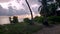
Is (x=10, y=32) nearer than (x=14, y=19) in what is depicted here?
Yes

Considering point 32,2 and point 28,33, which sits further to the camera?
point 32,2

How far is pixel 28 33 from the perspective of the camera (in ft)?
56.6

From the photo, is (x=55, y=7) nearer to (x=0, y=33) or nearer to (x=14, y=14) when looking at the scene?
(x=14, y=14)

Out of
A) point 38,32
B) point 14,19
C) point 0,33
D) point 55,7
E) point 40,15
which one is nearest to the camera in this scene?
point 0,33

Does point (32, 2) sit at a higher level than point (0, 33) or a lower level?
higher

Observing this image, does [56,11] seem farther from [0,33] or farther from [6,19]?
[0,33]

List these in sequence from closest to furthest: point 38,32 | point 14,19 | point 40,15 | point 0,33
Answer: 1. point 0,33
2. point 38,32
3. point 14,19
4. point 40,15

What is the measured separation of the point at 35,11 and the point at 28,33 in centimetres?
1282

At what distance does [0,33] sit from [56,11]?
14.8 metres

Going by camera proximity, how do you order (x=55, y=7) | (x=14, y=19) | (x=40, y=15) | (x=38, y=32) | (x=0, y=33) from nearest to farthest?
1. (x=0, y=33)
2. (x=38, y=32)
3. (x=14, y=19)
4. (x=55, y=7)
5. (x=40, y=15)

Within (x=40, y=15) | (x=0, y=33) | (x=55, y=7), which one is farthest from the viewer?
(x=40, y=15)

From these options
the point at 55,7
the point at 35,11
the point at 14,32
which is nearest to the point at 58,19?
the point at 55,7

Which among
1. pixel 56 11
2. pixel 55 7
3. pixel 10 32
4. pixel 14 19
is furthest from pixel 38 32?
pixel 56 11

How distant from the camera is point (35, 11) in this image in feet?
98.0
